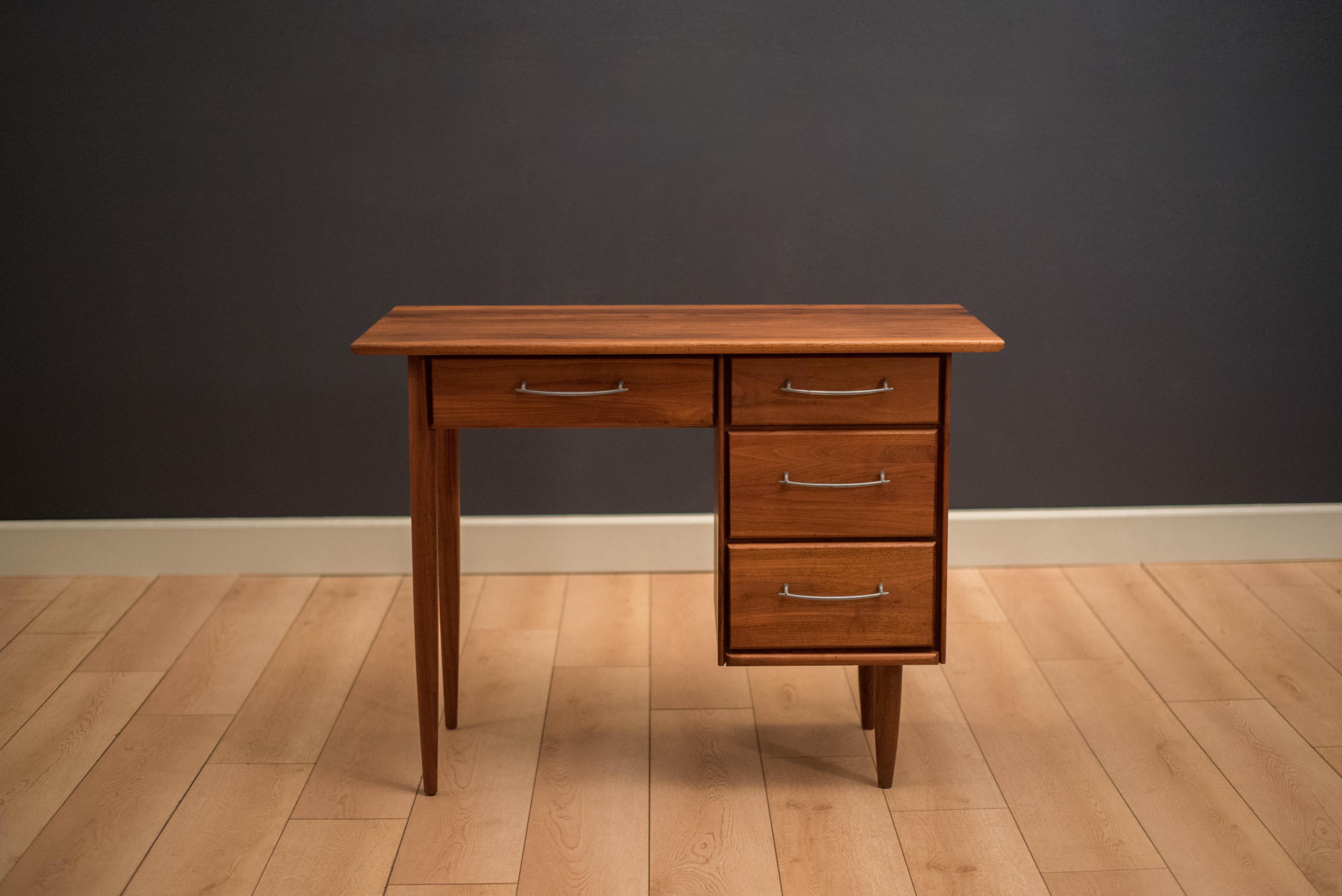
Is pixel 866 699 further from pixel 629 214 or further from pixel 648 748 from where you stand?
pixel 629 214

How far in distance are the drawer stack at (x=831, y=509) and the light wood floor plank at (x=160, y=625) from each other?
130 cm

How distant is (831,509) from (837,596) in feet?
0.46

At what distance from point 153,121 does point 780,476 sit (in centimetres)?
175

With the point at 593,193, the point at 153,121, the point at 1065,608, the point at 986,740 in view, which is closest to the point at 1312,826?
the point at 986,740

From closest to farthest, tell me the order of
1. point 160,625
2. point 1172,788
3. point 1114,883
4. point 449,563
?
point 1114,883 → point 1172,788 → point 449,563 → point 160,625

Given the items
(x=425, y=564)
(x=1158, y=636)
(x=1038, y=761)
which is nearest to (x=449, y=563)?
(x=425, y=564)

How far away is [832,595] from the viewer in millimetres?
1695

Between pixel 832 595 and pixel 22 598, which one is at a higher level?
pixel 832 595

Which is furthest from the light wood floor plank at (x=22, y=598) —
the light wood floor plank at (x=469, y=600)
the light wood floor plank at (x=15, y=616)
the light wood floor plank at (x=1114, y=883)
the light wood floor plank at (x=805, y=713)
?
the light wood floor plank at (x=1114, y=883)

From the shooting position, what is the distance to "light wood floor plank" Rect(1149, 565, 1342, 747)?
2.03m

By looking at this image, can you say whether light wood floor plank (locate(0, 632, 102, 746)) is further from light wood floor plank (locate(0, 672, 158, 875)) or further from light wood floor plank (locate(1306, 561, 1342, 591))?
light wood floor plank (locate(1306, 561, 1342, 591))

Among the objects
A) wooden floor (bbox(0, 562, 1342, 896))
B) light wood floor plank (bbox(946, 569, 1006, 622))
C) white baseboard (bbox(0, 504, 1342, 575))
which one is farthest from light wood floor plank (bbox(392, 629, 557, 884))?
light wood floor plank (bbox(946, 569, 1006, 622))

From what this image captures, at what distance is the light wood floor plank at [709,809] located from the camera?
1599 millimetres

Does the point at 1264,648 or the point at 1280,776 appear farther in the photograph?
the point at 1264,648
